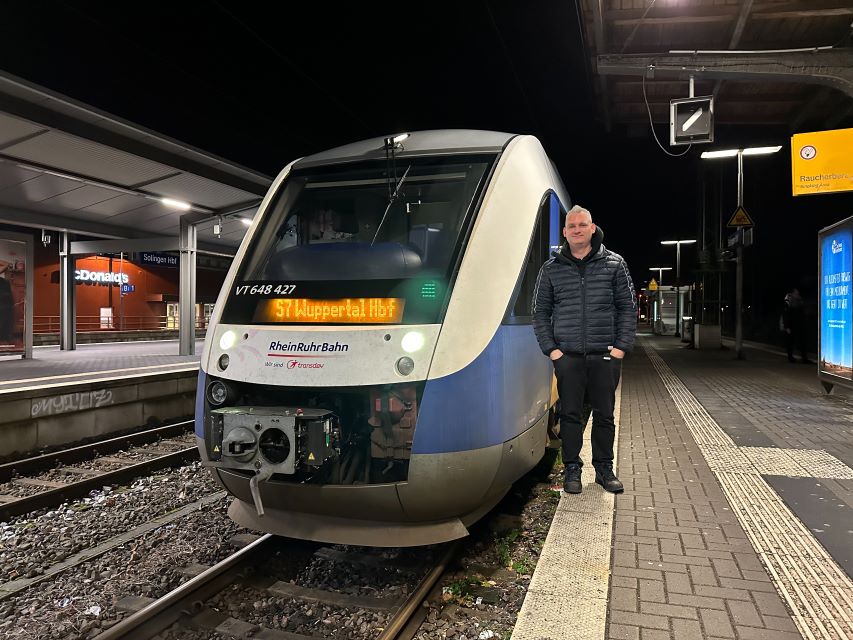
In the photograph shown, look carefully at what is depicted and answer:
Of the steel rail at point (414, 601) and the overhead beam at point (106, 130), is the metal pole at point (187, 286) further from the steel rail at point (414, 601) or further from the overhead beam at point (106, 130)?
the steel rail at point (414, 601)

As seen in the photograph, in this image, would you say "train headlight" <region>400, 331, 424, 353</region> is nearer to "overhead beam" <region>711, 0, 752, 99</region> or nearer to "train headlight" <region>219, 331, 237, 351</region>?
"train headlight" <region>219, 331, 237, 351</region>

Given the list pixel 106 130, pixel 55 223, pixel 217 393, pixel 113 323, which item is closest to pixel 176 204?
pixel 55 223

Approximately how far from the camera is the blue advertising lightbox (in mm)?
8211

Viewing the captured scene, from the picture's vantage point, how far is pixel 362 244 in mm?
3732

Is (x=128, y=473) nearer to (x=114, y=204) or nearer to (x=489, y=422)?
(x=489, y=422)

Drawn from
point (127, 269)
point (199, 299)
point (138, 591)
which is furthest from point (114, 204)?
point (199, 299)

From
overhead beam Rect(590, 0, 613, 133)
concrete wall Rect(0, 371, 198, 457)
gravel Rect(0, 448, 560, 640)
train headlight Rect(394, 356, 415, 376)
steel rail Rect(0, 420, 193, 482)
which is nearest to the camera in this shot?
gravel Rect(0, 448, 560, 640)

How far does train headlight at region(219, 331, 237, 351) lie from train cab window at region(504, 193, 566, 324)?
1.62 m

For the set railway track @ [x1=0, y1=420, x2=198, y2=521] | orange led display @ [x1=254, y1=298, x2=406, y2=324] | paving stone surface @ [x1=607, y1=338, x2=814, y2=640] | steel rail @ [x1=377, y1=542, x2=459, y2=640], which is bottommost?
railway track @ [x1=0, y1=420, x2=198, y2=521]

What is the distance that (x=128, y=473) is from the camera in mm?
5992

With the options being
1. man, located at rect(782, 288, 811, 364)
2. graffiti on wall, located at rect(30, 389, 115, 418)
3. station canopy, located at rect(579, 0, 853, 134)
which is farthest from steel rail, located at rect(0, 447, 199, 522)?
man, located at rect(782, 288, 811, 364)

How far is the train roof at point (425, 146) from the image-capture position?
3.93 meters

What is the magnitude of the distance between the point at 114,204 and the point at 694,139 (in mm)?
12109

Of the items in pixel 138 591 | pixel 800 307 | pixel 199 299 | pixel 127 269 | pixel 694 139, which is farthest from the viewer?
pixel 199 299
